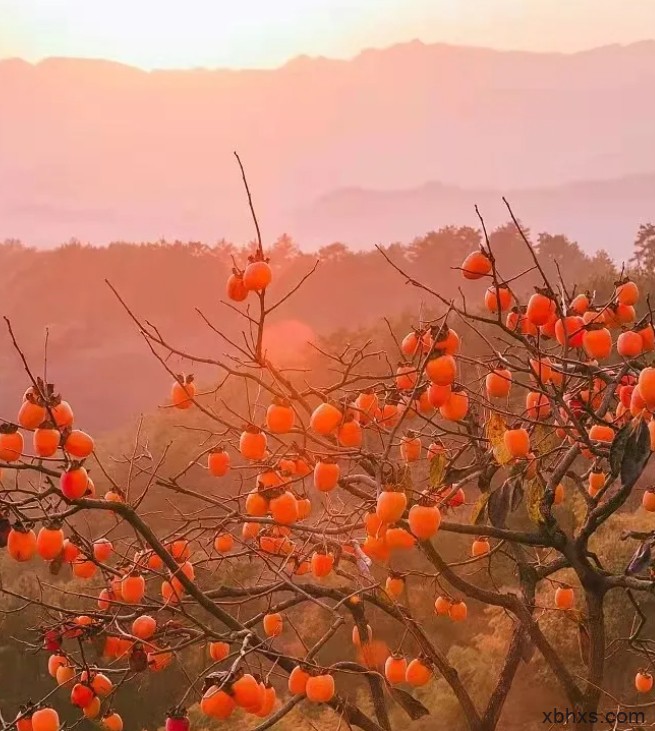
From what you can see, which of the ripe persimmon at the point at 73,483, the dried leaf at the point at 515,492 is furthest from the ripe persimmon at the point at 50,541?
the dried leaf at the point at 515,492

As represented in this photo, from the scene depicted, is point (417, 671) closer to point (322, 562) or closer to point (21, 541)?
point (322, 562)

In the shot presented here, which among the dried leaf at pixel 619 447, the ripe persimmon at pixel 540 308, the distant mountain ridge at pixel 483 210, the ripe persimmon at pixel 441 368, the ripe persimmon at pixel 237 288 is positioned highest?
the distant mountain ridge at pixel 483 210

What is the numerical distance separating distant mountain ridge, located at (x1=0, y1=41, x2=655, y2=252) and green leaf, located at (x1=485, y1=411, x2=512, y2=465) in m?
92.0

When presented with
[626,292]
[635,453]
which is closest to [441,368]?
[635,453]

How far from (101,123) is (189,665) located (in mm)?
107983

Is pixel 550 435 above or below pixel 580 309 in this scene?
below

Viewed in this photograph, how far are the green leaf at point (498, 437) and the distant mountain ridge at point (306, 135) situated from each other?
91980 mm

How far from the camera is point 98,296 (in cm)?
3058

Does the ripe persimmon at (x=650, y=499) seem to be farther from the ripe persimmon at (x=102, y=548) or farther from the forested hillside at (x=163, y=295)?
the forested hillside at (x=163, y=295)

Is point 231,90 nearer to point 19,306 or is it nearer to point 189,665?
point 19,306

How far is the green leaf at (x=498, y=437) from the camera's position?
6.35ft

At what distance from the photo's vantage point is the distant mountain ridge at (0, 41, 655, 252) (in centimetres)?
9881

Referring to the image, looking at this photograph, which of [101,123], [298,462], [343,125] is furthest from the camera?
[343,125]

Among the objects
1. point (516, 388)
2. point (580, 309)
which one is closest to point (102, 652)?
point (580, 309)
